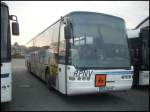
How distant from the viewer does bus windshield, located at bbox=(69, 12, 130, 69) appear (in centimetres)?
937

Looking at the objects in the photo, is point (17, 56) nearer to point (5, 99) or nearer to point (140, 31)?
point (140, 31)

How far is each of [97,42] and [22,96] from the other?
12.6 ft

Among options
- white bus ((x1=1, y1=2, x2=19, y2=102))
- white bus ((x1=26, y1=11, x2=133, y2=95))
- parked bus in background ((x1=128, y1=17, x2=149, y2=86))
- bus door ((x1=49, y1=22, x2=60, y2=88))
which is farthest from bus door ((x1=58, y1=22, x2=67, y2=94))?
parked bus in background ((x1=128, y1=17, x2=149, y2=86))

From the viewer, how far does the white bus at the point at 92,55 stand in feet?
30.1

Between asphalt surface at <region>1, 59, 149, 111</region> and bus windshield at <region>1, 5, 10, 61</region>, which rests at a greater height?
bus windshield at <region>1, 5, 10, 61</region>

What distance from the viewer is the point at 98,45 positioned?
9680 mm

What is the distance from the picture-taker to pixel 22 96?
11305mm

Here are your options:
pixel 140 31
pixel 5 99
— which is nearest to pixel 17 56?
pixel 140 31

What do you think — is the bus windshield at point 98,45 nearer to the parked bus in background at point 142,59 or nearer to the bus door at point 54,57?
the bus door at point 54,57

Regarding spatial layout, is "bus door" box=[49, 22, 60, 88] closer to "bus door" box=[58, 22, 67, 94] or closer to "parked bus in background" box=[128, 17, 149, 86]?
"bus door" box=[58, 22, 67, 94]

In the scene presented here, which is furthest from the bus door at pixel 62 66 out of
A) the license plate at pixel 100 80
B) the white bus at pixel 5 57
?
the white bus at pixel 5 57

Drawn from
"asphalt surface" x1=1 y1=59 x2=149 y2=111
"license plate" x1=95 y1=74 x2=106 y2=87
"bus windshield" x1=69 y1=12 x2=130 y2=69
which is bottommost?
"asphalt surface" x1=1 y1=59 x2=149 y2=111


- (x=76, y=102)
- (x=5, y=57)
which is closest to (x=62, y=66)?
(x=76, y=102)

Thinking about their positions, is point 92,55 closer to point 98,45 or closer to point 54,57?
point 98,45
